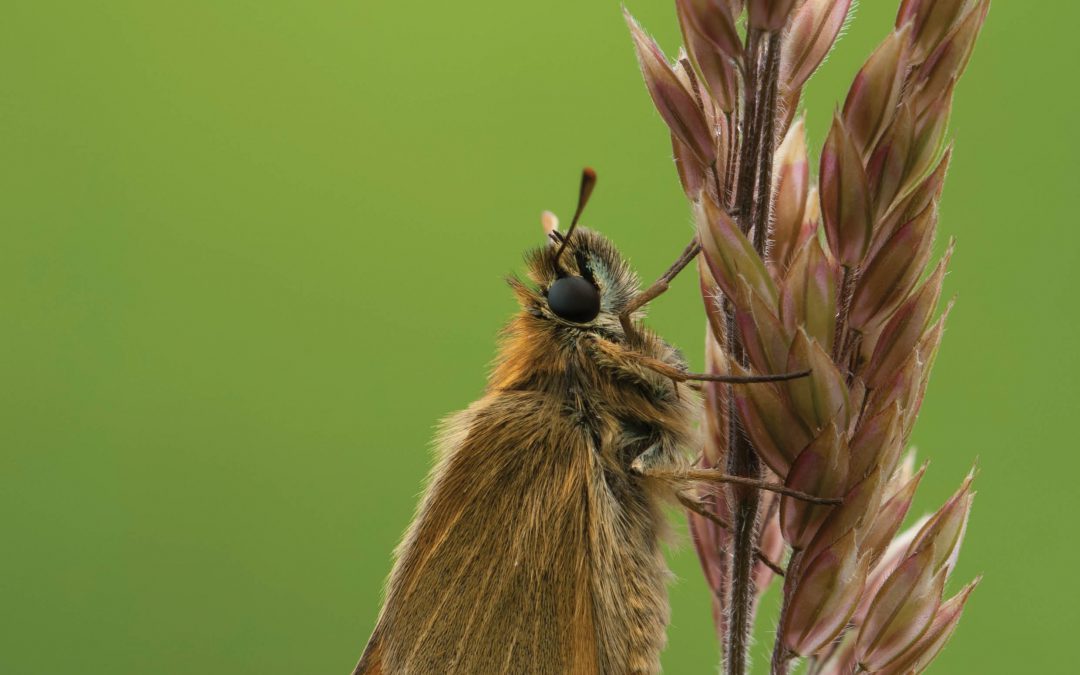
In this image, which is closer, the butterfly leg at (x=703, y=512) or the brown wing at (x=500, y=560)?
the butterfly leg at (x=703, y=512)

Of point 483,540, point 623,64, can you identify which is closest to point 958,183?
point 623,64

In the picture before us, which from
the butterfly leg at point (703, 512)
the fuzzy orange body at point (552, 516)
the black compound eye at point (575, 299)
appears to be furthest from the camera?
the black compound eye at point (575, 299)

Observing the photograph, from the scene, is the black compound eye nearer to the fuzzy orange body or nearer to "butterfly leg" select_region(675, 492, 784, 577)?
the fuzzy orange body

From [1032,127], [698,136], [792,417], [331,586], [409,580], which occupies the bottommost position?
[331,586]

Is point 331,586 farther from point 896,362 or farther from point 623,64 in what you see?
point 896,362

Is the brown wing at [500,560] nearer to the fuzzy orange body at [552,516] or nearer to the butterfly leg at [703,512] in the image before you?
the fuzzy orange body at [552,516]

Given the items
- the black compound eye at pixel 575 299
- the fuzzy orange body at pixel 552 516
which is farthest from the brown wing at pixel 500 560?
the black compound eye at pixel 575 299

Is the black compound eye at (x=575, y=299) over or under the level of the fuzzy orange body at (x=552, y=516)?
over
